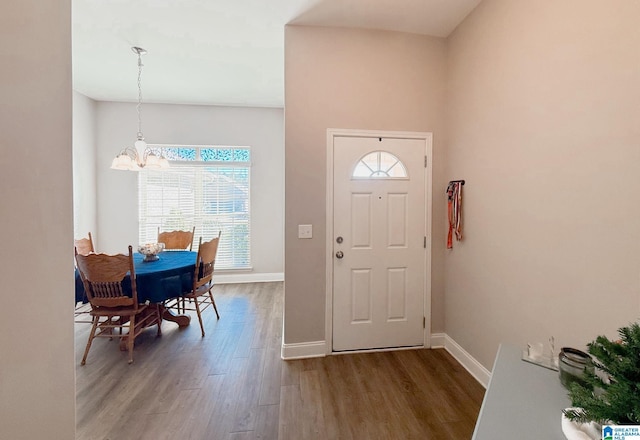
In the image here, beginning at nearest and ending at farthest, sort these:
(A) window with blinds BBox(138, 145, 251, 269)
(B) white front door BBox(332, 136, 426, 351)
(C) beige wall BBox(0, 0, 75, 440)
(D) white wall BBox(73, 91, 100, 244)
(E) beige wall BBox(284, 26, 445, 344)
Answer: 1. (C) beige wall BBox(0, 0, 75, 440)
2. (E) beige wall BBox(284, 26, 445, 344)
3. (B) white front door BBox(332, 136, 426, 351)
4. (D) white wall BBox(73, 91, 100, 244)
5. (A) window with blinds BBox(138, 145, 251, 269)

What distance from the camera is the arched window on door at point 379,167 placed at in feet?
8.68

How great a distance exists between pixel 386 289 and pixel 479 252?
0.91m

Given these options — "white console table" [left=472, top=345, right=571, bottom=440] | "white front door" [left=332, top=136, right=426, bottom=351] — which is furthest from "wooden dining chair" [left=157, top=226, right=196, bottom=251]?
"white console table" [left=472, top=345, right=571, bottom=440]

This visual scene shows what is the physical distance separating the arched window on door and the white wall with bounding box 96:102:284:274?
2.55m

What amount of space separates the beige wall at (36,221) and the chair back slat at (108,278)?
152 centimetres

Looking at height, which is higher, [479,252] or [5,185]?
[5,185]

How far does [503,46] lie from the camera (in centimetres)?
200

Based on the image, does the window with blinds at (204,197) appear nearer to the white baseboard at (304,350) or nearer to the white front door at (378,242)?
the white baseboard at (304,350)

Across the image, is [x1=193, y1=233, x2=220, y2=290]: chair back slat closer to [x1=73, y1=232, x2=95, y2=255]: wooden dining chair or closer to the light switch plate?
the light switch plate

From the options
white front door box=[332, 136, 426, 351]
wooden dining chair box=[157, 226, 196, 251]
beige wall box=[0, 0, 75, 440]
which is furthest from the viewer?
wooden dining chair box=[157, 226, 196, 251]

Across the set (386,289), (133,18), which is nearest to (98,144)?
(133,18)

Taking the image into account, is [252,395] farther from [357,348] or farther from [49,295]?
[49,295]

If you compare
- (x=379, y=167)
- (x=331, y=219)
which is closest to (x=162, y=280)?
(x=331, y=219)

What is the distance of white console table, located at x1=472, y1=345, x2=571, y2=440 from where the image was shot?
907 mm
